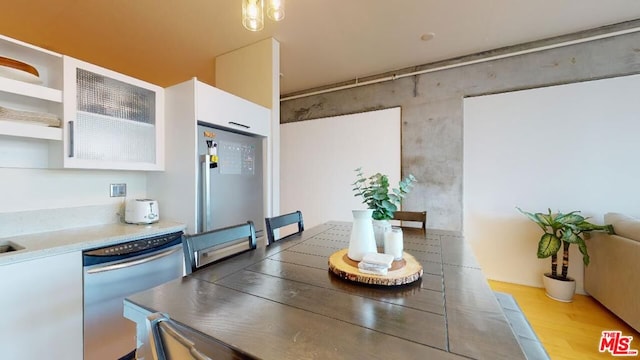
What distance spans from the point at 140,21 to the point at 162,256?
218 cm

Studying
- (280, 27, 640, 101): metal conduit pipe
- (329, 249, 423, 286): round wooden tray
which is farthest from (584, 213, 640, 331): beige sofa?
(329, 249, 423, 286): round wooden tray

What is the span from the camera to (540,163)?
2.65m

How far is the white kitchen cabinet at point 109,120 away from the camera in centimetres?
162

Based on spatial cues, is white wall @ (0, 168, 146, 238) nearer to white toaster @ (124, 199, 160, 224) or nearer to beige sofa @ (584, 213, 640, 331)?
white toaster @ (124, 199, 160, 224)

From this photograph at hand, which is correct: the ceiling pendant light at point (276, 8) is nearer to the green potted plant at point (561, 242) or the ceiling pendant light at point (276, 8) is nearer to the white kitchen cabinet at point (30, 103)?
the white kitchen cabinet at point (30, 103)

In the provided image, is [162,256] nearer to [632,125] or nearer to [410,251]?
[410,251]

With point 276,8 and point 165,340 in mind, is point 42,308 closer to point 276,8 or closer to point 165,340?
point 165,340

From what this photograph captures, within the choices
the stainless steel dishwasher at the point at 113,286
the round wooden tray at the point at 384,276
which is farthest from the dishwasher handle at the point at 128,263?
the round wooden tray at the point at 384,276

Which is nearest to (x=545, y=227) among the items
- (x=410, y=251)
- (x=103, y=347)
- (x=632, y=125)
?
(x=632, y=125)

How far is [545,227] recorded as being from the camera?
251cm

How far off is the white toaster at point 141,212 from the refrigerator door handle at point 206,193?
16.1 inches

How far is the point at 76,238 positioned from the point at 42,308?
0.40m

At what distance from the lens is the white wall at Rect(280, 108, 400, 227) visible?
3.39 m

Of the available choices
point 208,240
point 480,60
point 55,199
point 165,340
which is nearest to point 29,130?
point 55,199
